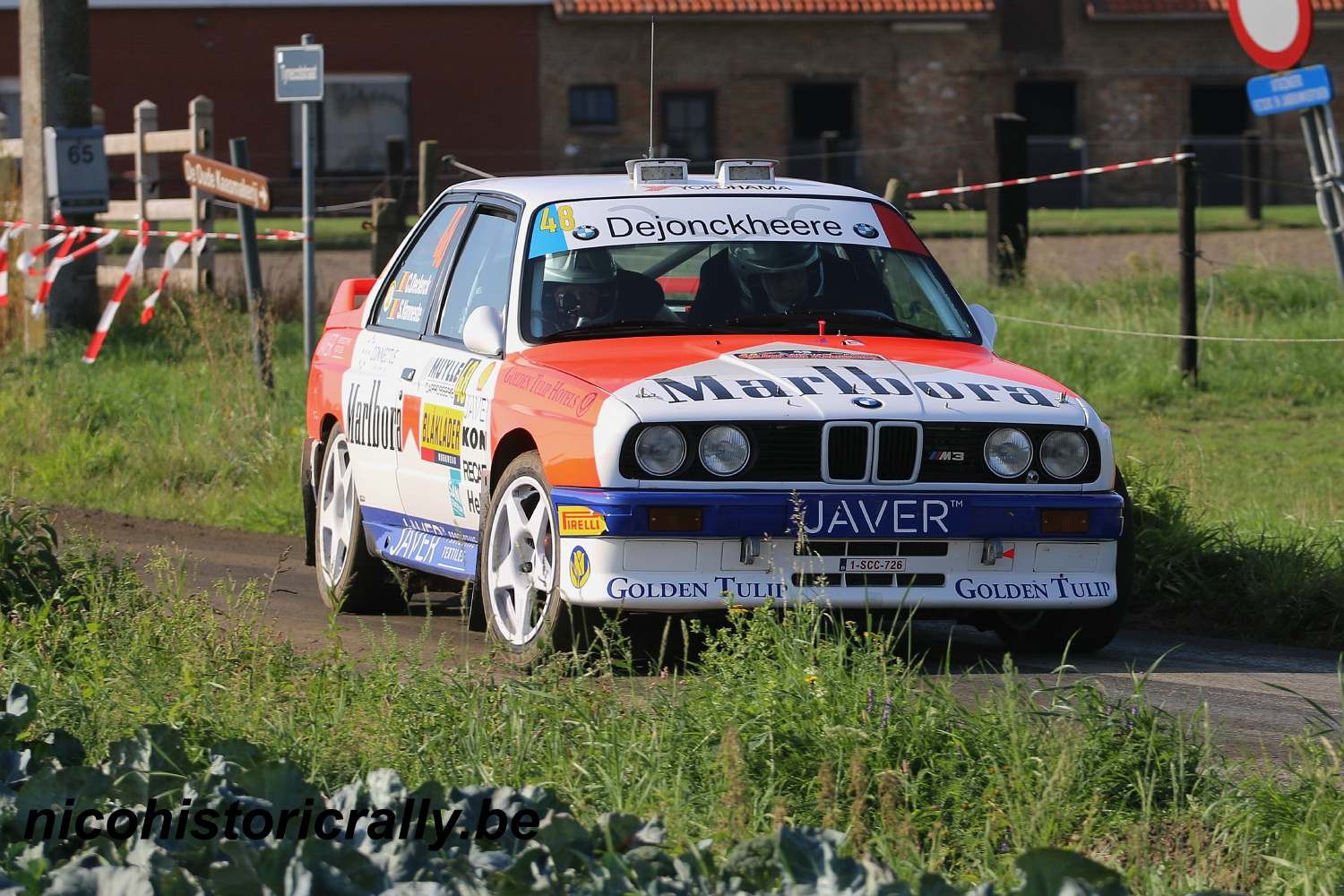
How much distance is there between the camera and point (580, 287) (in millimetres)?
8203

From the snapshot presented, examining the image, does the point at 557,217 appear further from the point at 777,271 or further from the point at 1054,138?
the point at 1054,138

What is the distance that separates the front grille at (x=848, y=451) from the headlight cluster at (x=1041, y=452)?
1.38ft

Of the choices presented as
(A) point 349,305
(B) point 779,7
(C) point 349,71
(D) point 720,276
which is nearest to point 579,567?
(D) point 720,276

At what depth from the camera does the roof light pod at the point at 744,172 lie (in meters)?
8.95

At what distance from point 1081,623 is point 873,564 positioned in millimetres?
1056

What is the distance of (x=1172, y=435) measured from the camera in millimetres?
13312

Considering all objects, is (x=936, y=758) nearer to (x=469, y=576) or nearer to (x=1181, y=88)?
(x=469, y=576)

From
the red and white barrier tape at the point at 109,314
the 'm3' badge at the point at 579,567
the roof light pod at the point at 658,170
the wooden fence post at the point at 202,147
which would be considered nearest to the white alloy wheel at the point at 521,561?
the 'm3' badge at the point at 579,567

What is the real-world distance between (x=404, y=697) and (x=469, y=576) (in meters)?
2.19

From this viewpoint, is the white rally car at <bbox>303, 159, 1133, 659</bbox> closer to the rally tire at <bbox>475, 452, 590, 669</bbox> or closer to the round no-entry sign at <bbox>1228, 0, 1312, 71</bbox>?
the rally tire at <bbox>475, 452, 590, 669</bbox>

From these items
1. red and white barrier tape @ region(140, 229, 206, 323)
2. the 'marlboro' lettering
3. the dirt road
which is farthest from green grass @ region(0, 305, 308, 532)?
the 'marlboro' lettering

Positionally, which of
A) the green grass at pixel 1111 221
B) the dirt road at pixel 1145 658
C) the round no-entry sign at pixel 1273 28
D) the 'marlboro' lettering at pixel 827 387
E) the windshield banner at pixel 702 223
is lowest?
the dirt road at pixel 1145 658

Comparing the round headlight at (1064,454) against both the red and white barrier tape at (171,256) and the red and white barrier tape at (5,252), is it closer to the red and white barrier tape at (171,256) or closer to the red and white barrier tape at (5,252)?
the red and white barrier tape at (171,256)

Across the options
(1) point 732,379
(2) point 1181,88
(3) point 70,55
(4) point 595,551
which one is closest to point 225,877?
(4) point 595,551
